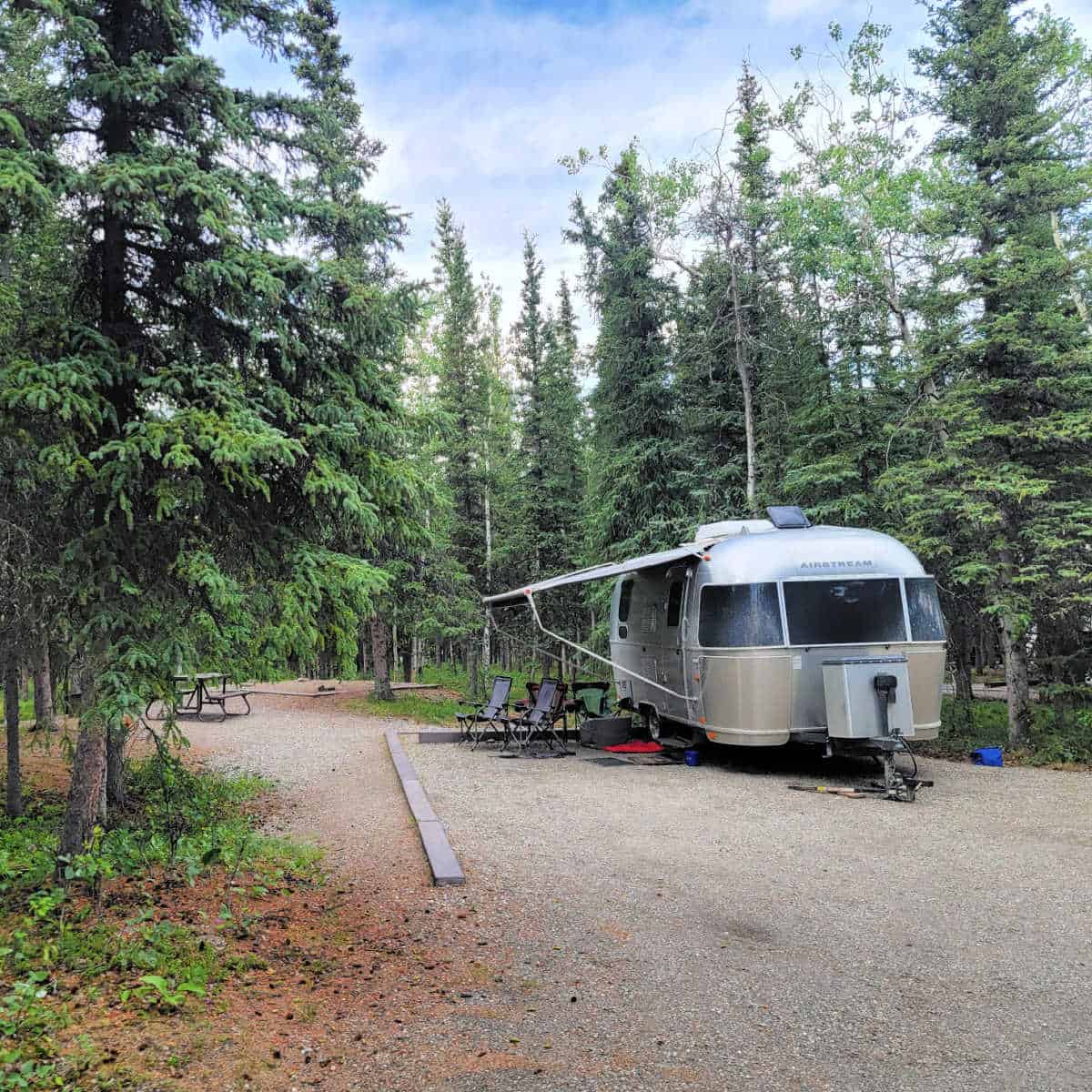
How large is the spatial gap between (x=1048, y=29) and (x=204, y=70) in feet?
41.2

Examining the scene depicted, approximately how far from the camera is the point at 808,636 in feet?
30.1

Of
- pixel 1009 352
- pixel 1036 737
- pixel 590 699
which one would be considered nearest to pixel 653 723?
pixel 590 699

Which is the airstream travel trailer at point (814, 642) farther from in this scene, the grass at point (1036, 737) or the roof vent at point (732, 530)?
the grass at point (1036, 737)

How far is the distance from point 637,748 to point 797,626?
3.81 meters

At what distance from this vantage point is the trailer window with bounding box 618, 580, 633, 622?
1346 centimetres

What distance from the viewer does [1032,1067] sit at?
10.5 ft

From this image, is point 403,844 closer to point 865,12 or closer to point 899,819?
point 899,819

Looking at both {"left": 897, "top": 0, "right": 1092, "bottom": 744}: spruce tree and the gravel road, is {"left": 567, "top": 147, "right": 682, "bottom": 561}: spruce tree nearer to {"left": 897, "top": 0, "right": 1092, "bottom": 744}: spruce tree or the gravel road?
{"left": 897, "top": 0, "right": 1092, "bottom": 744}: spruce tree

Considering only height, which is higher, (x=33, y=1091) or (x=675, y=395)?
(x=675, y=395)

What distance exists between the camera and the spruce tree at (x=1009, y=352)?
35.8 feet

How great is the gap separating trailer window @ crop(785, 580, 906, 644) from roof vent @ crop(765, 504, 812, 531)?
3.98 feet

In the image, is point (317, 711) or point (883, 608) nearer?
point (883, 608)

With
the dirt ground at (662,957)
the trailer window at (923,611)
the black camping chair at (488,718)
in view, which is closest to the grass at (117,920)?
the dirt ground at (662,957)

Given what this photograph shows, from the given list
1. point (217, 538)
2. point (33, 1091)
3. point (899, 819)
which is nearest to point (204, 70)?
point (217, 538)
